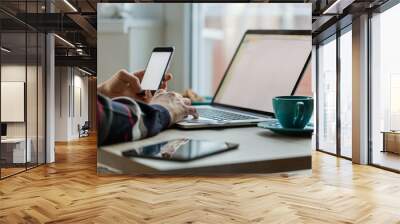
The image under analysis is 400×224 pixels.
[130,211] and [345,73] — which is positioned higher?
[345,73]

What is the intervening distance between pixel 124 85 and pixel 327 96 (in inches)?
229

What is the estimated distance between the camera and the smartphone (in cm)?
348

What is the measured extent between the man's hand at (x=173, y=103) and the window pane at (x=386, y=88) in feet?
12.0

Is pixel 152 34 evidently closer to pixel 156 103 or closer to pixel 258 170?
pixel 156 103

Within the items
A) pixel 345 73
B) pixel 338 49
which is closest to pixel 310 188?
pixel 345 73

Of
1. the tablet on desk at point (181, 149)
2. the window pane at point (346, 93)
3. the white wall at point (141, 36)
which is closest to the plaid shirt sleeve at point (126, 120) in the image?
the tablet on desk at point (181, 149)

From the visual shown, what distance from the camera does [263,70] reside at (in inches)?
140

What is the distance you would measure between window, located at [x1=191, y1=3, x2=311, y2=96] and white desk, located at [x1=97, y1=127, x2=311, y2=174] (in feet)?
1.39

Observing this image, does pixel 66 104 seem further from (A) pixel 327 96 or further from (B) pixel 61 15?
(A) pixel 327 96

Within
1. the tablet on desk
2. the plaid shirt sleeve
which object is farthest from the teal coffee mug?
the plaid shirt sleeve

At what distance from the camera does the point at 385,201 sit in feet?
12.4

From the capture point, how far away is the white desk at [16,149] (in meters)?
5.32

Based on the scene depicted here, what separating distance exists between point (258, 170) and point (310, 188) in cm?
122

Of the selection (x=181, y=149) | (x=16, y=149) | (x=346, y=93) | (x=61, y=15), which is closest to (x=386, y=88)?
(x=346, y=93)
